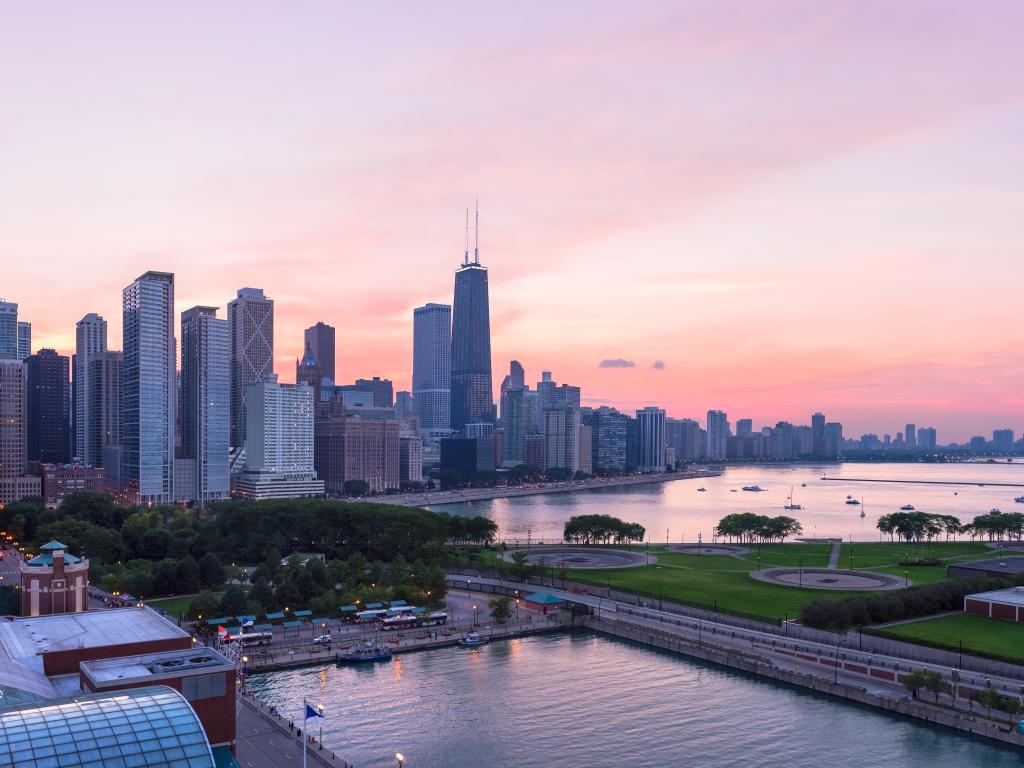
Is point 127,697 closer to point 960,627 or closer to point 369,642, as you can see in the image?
point 369,642

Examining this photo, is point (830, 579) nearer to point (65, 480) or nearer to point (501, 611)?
point (501, 611)

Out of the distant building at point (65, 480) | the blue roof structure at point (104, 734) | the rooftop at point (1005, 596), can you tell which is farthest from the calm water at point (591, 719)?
the distant building at point (65, 480)

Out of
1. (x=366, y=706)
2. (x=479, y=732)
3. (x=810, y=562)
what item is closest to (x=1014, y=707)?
(x=479, y=732)

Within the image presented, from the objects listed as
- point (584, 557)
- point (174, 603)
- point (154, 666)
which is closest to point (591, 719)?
point (154, 666)

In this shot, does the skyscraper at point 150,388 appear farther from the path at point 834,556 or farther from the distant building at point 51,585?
the path at point 834,556

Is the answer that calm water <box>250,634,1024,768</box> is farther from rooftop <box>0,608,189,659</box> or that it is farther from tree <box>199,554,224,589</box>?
tree <box>199,554,224,589</box>

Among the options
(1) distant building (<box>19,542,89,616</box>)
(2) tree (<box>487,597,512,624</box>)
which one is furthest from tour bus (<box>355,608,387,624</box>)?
(1) distant building (<box>19,542,89,616</box>)
